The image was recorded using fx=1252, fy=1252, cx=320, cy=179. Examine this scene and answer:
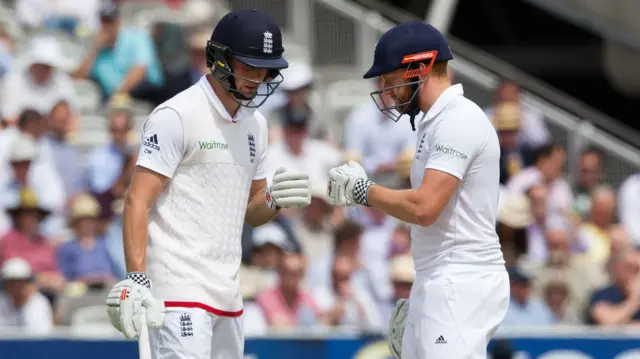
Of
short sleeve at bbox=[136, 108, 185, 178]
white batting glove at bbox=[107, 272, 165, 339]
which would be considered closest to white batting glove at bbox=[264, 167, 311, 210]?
short sleeve at bbox=[136, 108, 185, 178]

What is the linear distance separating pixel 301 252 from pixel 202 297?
3.89 metres

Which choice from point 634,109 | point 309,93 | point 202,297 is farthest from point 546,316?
point 634,109

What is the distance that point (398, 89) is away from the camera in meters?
5.89

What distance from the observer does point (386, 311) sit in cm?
959

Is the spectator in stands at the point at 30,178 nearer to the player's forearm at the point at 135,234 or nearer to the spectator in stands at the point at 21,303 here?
the spectator in stands at the point at 21,303

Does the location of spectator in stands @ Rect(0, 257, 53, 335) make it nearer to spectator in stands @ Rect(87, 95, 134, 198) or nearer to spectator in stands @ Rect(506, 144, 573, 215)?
spectator in stands @ Rect(87, 95, 134, 198)

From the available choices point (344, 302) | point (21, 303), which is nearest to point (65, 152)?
point (21, 303)

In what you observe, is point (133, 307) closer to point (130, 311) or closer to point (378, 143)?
point (130, 311)

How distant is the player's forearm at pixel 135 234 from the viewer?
5730 mm

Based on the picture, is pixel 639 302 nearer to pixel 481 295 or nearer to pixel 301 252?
pixel 301 252

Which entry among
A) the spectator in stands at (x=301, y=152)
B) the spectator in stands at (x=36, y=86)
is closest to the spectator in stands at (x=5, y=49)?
the spectator in stands at (x=36, y=86)

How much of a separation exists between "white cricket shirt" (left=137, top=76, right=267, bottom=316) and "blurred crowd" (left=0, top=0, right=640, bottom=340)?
8.85ft

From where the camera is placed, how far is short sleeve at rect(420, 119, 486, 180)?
5625mm

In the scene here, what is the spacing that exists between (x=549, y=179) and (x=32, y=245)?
4.52m
